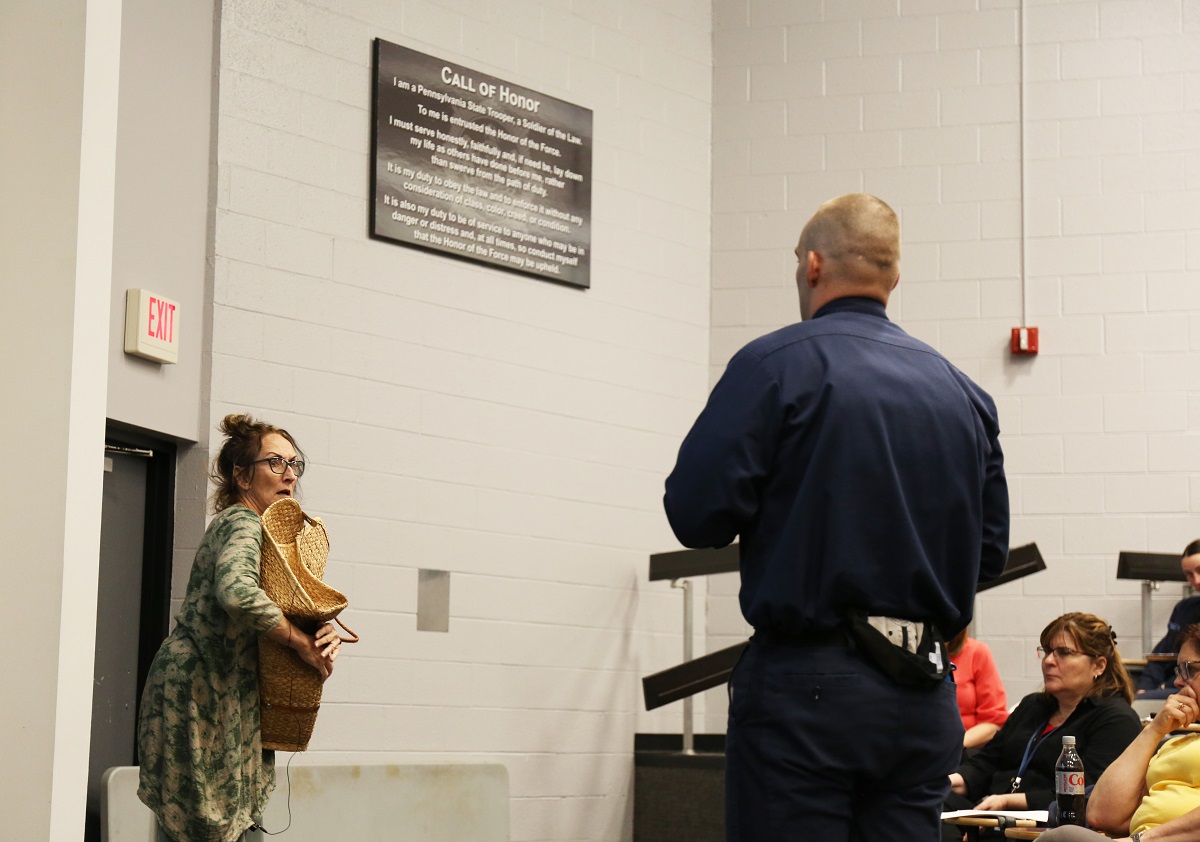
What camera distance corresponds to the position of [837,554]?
2.20 meters

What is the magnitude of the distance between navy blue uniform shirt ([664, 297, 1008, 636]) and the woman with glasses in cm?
129

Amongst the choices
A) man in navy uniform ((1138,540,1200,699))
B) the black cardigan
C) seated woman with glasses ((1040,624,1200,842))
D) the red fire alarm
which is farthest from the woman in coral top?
seated woman with glasses ((1040,624,1200,842))

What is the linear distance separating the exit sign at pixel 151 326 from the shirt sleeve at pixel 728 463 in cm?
286

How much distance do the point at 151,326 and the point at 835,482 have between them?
311cm

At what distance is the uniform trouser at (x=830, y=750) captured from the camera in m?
2.16

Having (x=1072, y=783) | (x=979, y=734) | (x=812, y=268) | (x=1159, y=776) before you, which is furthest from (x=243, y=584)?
(x=979, y=734)

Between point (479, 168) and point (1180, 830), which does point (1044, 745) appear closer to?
point (1180, 830)

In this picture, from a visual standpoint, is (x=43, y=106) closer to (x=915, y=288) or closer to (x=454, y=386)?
(x=454, y=386)

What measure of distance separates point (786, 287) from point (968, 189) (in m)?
0.94

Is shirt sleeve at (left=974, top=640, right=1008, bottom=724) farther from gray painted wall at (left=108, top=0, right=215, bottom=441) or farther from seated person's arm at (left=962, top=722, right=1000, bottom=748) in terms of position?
gray painted wall at (left=108, top=0, right=215, bottom=441)

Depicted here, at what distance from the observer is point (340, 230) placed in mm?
5453

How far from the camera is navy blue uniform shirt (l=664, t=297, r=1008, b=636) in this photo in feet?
7.27

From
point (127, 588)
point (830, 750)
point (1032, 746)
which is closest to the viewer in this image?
point (830, 750)

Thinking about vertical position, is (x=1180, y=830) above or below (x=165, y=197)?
below
